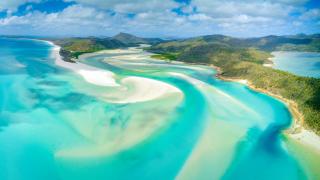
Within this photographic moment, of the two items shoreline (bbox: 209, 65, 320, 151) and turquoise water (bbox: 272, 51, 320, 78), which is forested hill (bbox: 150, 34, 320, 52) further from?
shoreline (bbox: 209, 65, 320, 151)

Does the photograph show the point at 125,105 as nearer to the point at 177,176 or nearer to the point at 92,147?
the point at 92,147

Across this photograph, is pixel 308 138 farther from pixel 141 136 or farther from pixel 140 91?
pixel 140 91

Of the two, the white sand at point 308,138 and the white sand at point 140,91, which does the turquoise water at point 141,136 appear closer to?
the white sand at point 140,91

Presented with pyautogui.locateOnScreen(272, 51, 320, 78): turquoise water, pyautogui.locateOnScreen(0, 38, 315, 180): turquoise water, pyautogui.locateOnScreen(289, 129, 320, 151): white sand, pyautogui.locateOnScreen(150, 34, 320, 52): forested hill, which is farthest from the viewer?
pyautogui.locateOnScreen(150, 34, 320, 52): forested hill

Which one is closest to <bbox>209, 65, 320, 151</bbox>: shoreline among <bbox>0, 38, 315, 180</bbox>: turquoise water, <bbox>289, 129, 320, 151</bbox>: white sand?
<bbox>289, 129, 320, 151</bbox>: white sand

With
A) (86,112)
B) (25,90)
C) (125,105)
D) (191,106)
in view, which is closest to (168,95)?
(191,106)
